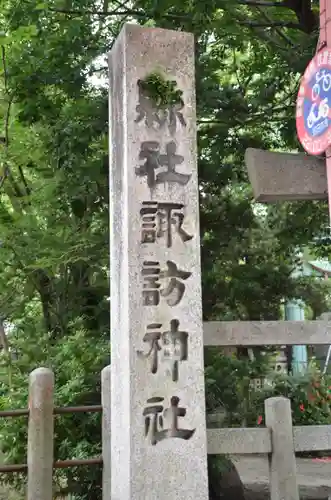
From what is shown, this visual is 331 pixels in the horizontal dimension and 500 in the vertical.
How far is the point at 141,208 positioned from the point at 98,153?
2.19 meters

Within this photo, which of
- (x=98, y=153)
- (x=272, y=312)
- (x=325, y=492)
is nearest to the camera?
(x=98, y=153)

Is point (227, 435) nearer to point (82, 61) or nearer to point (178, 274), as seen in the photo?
point (178, 274)

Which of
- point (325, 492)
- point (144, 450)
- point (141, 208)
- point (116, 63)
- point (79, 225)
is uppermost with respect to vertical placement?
point (116, 63)

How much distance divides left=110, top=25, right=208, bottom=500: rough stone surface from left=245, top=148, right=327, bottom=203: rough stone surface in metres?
0.50

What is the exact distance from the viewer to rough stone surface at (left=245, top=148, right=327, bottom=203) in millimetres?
4008

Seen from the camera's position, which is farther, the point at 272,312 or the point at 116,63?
the point at 272,312

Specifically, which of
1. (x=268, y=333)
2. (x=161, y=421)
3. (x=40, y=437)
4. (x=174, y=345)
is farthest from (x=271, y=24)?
(x=40, y=437)

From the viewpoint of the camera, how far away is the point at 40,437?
4090 mm

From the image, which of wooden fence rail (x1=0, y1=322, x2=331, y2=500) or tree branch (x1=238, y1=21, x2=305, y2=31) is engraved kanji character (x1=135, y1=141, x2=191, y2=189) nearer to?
wooden fence rail (x1=0, y1=322, x2=331, y2=500)

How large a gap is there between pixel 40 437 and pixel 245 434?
1519 mm

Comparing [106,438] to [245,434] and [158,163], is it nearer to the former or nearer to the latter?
[245,434]

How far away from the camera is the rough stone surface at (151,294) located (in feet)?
11.3


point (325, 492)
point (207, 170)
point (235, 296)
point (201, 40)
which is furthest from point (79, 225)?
point (325, 492)

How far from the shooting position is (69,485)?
16.6 ft
